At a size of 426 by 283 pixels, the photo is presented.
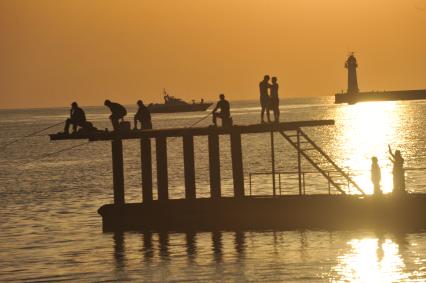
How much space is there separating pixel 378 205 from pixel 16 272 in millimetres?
13978

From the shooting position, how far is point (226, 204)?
166 ft

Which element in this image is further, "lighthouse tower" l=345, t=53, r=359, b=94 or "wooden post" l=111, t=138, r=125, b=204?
"lighthouse tower" l=345, t=53, r=359, b=94

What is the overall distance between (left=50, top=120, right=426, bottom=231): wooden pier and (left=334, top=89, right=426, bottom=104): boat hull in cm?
7315

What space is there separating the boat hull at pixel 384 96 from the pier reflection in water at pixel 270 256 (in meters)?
76.2

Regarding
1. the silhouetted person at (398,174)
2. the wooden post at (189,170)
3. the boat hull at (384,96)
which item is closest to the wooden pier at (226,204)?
the wooden post at (189,170)

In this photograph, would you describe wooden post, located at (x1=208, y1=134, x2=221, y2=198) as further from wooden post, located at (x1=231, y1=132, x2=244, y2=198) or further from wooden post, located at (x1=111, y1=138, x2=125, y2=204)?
wooden post, located at (x1=111, y1=138, x2=125, y2=204)

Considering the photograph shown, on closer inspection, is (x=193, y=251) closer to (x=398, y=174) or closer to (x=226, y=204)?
(x=226, y=204)

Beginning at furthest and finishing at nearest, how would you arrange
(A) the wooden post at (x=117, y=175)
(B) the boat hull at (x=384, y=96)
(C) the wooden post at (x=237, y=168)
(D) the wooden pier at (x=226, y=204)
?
(B) the boat hull at (x=384, y=96) → (A) the wooden post at (x=117, y=175) → (C) the wooden post at (x=237, y=168) → (D) the wooden pier at (x=226, y=204)

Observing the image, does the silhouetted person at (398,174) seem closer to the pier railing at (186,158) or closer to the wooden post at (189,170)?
the pier railing at (186,158)

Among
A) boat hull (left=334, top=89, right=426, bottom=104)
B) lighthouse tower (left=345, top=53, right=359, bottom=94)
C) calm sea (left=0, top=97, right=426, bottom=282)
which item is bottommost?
calm sea (left=0, top=97, right=426, bottom=282)

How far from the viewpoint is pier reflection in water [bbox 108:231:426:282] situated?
135 feet

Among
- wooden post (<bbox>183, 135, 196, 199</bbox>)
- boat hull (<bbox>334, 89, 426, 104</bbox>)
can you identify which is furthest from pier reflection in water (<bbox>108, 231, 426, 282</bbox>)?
boat hull (<bbox>334, 89, 426, 104</bbox>)

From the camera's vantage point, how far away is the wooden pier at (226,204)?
4950cm

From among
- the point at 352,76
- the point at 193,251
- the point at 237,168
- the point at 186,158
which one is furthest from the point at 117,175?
the point at 352,76
